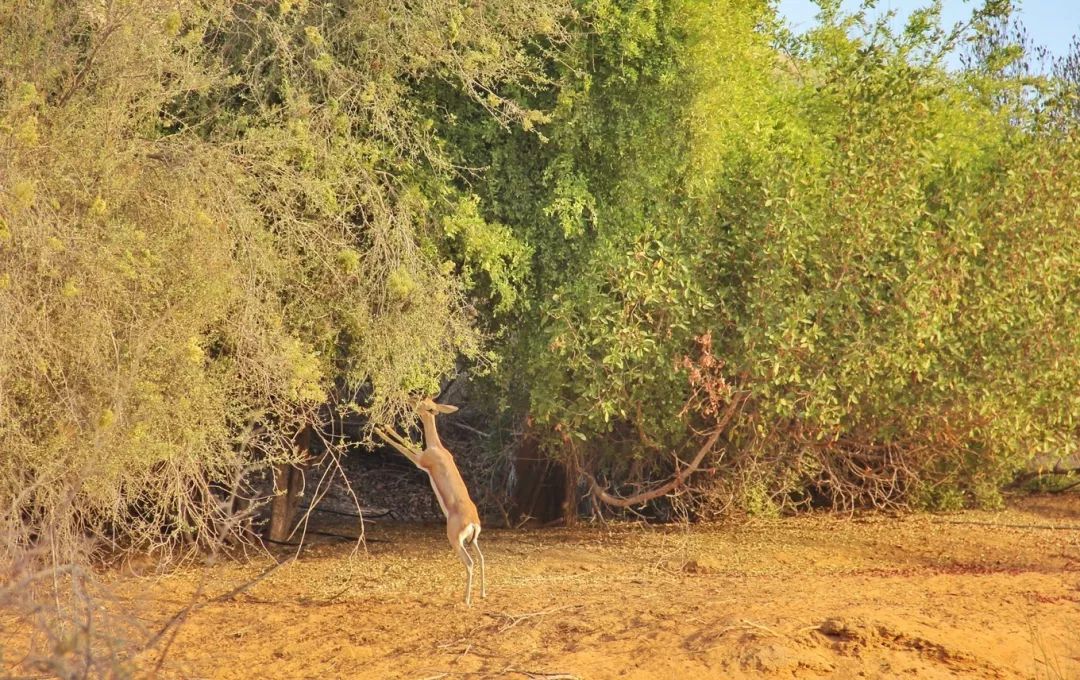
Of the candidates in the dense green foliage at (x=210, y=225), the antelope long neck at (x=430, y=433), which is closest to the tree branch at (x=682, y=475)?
the dense green foliage at (x=210, y=225)

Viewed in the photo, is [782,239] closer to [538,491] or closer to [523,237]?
[523,237]

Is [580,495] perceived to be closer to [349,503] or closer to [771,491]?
[771,491]

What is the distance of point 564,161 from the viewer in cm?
997

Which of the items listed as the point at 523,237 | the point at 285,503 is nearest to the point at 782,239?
the point at 523,237

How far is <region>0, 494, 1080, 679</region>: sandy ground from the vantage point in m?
7.07

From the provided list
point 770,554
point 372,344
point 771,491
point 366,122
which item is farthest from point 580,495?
point 366,122

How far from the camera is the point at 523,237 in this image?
1015 centimetres

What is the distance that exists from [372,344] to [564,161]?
78.9 inches

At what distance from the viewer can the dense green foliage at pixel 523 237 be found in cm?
810

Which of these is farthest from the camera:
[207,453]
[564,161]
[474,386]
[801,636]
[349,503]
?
[349,503]

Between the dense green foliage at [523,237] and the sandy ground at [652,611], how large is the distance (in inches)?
33.8

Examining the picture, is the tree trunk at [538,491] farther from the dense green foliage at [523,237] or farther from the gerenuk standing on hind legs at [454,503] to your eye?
the gerenuk standing on hind legs at [454,503]

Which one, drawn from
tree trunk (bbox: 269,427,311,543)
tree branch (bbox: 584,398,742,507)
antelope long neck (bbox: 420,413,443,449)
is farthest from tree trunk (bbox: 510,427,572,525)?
antelope long neck (bbox: 420,413,443,449)

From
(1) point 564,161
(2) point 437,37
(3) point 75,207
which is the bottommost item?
(3) point 75,207
